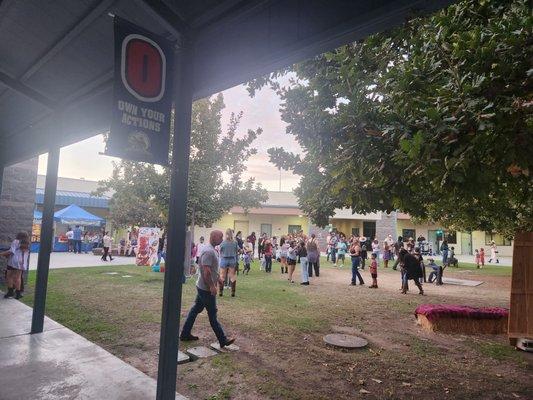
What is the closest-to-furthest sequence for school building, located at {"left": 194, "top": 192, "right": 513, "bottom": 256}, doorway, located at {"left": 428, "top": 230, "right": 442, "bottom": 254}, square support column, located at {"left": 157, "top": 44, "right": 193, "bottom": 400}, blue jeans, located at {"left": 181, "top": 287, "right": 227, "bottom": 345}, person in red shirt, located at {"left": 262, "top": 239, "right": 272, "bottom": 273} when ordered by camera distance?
1. square support column, located at {"left": 157, "top": 44, "right": 193, "bottom": 400}
2. blue jeans, located at {"left": 181, "top": 287, "right": 227, "bottom": 345}
3. person in red shirt, located at {"left": 262, "top": 239, "right": 272, "bottom": 273}
4. school building, located at {"left": 194, "top": 192, "right": 513, "bottom": 256}
5. doorway, located at {"left": 428, "top": 230, "right": 442, "bottom": 254}

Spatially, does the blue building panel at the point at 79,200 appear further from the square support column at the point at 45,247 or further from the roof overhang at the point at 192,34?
the roof overhang at the point at 192,34

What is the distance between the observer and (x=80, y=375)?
4504 mm

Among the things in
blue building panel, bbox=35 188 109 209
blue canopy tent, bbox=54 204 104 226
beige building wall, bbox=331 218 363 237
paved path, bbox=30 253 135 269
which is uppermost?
blue building panel, bbox=35 188 109 209

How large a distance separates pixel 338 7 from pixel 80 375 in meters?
5.22

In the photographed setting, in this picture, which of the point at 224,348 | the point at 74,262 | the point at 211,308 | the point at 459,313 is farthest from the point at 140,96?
the point at 74,262

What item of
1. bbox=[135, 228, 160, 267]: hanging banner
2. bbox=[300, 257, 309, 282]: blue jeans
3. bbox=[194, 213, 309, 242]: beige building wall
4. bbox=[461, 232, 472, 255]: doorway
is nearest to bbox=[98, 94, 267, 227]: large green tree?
bbox=[135, 228, 160, 267]: hanging banner

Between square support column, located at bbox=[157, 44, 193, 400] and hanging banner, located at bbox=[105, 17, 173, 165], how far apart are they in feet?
0.42

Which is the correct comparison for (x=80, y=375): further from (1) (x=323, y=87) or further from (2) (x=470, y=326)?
(2) (x=470, y=326)

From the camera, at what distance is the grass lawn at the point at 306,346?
15.5 feet

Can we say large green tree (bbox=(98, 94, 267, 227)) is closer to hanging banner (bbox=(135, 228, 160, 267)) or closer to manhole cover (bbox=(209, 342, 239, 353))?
hanging banner (bbox=(135, 228, 160, 267))

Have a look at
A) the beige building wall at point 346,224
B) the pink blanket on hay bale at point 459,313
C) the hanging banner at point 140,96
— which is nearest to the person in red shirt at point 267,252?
the pink blanket on hay bale at point 459,313

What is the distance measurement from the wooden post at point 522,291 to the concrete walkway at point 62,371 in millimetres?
6537

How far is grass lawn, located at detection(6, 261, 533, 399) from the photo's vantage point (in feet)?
15.5

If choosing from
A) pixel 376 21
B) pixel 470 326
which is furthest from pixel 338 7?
pixel 470 326
